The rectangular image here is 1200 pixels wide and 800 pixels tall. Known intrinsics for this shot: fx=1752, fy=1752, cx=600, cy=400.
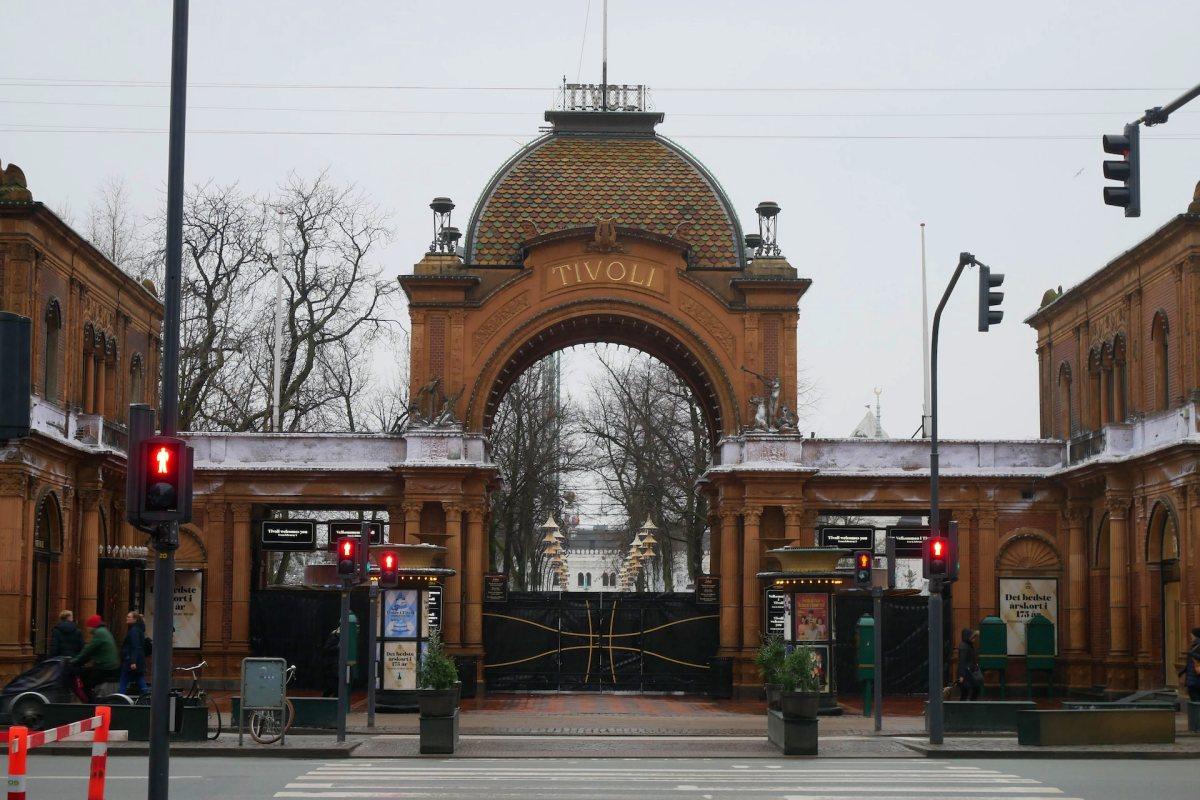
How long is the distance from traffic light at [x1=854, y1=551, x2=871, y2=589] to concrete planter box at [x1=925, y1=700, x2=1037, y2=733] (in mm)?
4319

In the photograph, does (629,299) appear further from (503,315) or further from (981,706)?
(981,706)

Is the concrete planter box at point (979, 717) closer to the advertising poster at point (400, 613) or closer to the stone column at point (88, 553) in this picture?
the advertising poster at point (400, 613)

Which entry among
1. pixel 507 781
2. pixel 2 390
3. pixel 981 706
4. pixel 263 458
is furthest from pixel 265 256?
pixel 2 390

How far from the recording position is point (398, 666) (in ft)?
120

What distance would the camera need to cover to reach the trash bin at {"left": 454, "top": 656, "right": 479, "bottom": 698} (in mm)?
41719

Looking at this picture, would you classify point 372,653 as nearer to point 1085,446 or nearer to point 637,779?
point 637,779

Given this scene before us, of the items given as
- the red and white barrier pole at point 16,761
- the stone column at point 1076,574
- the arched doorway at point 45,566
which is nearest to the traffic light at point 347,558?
the arched doorway at point 45,566

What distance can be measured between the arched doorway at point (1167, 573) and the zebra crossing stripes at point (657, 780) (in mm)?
15556

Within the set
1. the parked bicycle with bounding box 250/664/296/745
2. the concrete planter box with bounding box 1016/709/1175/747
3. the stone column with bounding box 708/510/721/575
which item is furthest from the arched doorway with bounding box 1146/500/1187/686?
the parked bicycle with bounding box 250/664/296/745

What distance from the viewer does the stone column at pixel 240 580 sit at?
45.2m

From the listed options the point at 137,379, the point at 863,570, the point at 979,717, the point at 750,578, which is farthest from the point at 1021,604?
the point at 137,379

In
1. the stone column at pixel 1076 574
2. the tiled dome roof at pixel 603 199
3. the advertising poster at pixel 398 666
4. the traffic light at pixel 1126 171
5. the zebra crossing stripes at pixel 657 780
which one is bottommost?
the zebra crossing stripes at pixel 657 780

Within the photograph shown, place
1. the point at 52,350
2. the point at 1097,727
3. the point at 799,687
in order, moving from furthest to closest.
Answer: the point at 52,350
the point at 1097,727
the point at 799,687

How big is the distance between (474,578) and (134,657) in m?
15.6
